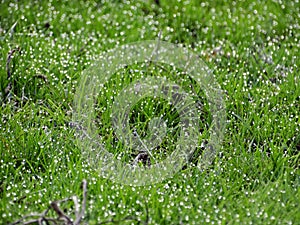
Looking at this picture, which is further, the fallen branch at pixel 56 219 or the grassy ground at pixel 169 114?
the grassy ground at pixel 169 114

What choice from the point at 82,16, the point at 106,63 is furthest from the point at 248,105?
the point at 82,16

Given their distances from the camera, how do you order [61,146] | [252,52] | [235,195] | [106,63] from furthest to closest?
[252,52]
[106,63]
[61,146]
[235,195]

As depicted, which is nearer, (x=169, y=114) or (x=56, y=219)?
(x=56, y=219)

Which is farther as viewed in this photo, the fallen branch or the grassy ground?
the grassy ground

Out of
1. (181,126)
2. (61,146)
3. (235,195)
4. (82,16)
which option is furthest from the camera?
(82,16)

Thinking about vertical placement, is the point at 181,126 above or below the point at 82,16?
below

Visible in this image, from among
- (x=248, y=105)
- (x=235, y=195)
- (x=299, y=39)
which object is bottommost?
(x=235, y=195)

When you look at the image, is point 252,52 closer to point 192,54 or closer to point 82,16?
point 192,54

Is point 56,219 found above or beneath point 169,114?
beneath
